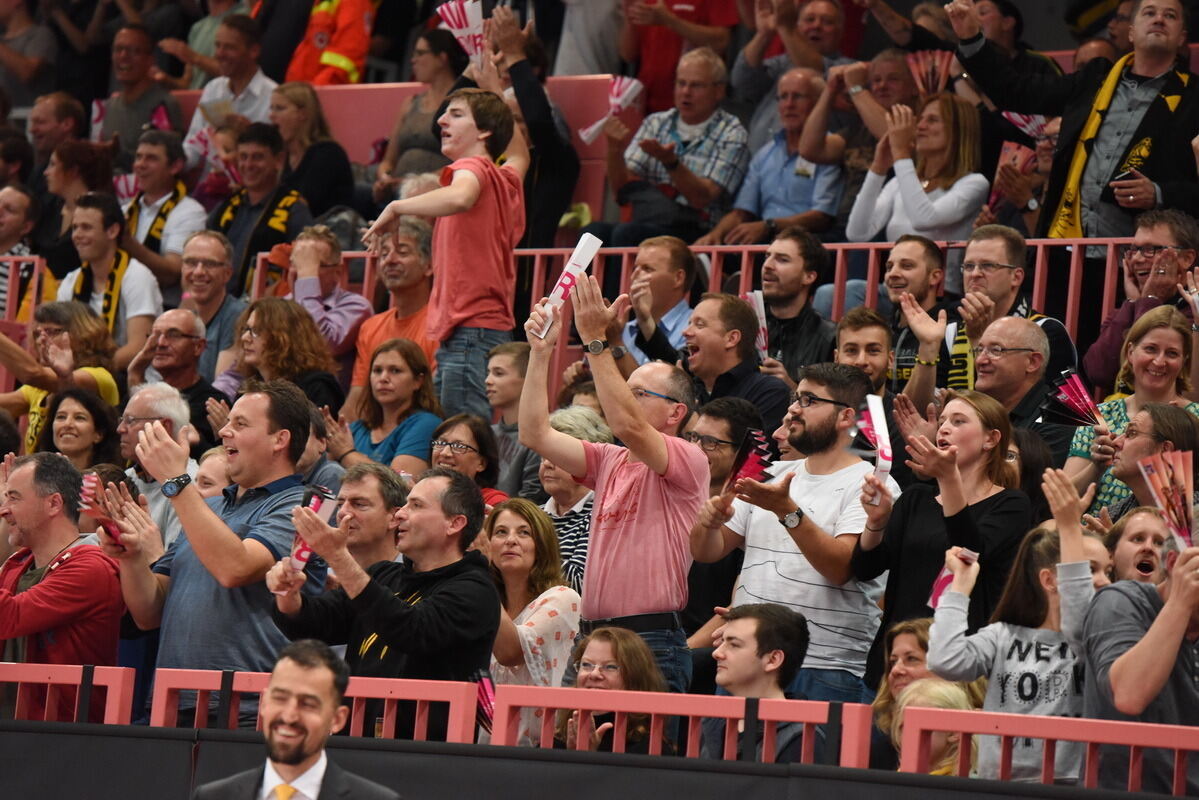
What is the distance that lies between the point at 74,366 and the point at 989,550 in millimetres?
4906

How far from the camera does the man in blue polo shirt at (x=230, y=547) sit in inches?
228

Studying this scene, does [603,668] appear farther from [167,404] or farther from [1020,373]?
[167,404]

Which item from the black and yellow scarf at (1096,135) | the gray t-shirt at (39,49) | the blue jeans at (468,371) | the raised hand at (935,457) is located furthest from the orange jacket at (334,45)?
the raised hand at (935,457)

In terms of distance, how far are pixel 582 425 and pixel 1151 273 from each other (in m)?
2.27

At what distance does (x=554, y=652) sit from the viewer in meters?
6.14

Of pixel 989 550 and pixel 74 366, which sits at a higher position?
pixel 989 550

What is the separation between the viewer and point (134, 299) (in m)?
9.91

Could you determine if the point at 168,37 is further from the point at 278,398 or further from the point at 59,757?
the point at 59,757

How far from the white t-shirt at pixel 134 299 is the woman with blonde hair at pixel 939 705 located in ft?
18.8

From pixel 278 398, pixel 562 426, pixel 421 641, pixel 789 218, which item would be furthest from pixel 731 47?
pixel 421 641

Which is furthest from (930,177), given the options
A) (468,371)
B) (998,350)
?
(468,371)

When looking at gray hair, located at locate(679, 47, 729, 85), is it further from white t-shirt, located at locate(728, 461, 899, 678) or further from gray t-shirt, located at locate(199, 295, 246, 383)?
white t-shirt, located at locate(728, 461, 899, 678)

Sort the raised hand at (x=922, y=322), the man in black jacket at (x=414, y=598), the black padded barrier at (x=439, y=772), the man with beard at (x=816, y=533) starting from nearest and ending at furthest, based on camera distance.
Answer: the black padded barrier at (x=439, y=772) → the man in black jacket at (x=414, y=598) → the man with beard at (x=816, y=533) → the raised hand at (x=922, y=322)

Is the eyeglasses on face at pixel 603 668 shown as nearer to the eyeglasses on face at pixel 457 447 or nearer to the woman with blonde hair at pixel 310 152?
the eyeglasses on face at pixel 457 447
